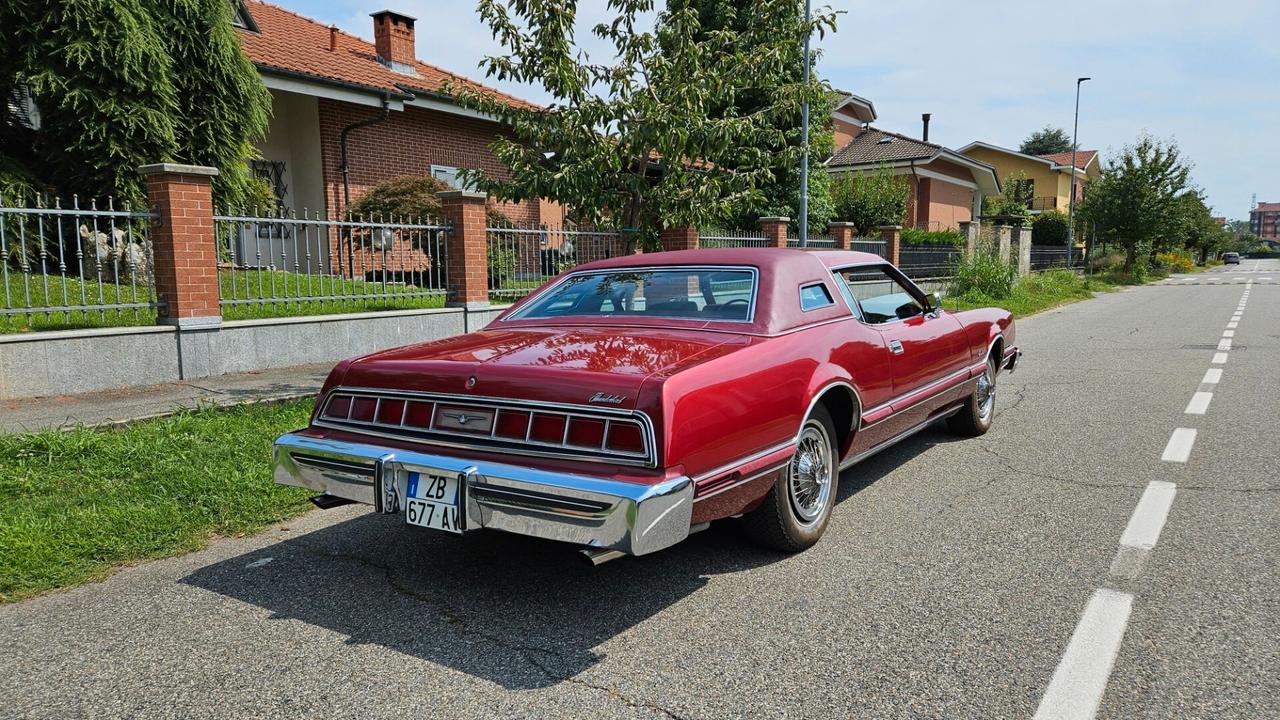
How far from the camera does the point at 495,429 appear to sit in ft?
10.6

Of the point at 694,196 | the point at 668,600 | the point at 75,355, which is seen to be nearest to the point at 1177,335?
the point at 694,196

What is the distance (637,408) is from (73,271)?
33.9ft

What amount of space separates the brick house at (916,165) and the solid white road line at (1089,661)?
3278cm

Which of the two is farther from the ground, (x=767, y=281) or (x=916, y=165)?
(x=916, y=165)

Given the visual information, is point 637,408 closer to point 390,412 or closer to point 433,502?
point 433,502

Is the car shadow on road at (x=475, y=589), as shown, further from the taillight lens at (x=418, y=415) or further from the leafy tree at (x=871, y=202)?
the leafy tree at (x=871, y=202)

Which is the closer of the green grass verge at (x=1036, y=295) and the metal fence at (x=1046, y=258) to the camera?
the green grass verge at (x=1036, y=295)

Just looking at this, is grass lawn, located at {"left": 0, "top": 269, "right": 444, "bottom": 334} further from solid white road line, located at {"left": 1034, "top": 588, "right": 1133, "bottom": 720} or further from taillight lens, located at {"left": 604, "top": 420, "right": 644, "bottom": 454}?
solid white road line, located at {"left": 1034, "top": 588, "right": 1133, "bottom": 720}

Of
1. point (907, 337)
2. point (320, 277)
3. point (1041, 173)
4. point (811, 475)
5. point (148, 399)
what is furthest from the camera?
point (1041, 173)

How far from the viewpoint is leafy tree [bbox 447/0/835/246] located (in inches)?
289

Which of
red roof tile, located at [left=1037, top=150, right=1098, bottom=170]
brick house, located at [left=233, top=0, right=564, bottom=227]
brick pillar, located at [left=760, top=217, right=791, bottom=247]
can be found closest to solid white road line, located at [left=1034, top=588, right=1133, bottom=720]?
brick pillar, located at [left=760, top=217, right=791, bottom=247]

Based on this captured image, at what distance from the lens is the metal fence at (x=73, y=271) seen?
6996mm

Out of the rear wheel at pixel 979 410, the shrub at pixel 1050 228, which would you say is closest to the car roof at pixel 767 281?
the rear wheel at pixel 979 410

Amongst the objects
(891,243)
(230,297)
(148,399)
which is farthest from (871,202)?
(148,399)
